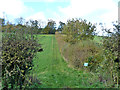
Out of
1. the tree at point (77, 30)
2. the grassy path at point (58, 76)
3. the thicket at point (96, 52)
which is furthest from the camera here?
the tree at point (77, 30)

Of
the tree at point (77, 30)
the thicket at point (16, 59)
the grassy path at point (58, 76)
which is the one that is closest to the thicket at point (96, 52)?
the tree at point (77, 30)

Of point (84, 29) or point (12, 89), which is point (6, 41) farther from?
point (84, 29)

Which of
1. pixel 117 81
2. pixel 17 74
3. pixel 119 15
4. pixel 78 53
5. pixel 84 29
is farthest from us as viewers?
pixel 84 29

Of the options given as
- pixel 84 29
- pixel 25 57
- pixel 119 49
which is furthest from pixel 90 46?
pixel 25 57

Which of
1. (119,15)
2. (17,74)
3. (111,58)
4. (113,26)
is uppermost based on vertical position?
(119,15)

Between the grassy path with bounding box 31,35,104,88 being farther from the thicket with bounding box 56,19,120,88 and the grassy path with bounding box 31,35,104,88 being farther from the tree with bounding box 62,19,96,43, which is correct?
the tree with bounding box 62,19,96,43

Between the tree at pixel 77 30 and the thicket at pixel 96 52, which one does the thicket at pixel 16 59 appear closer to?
the thicket at pixel 96 52

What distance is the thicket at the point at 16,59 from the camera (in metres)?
4.82

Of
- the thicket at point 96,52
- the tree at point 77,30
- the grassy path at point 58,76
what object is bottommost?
the grassy path at point 58,76

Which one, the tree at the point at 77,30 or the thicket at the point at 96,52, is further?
the tree at the point at 77,30

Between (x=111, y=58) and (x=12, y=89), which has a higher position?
(x=111, y=58)

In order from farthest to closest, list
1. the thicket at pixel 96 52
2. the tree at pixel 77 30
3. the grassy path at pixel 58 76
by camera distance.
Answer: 1. the tree at pixel 77 30
2. the grassy path at pixel 58 76
3. the thicket at pixel 96 52

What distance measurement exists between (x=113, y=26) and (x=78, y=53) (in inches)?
156

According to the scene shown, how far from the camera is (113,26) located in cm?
608
